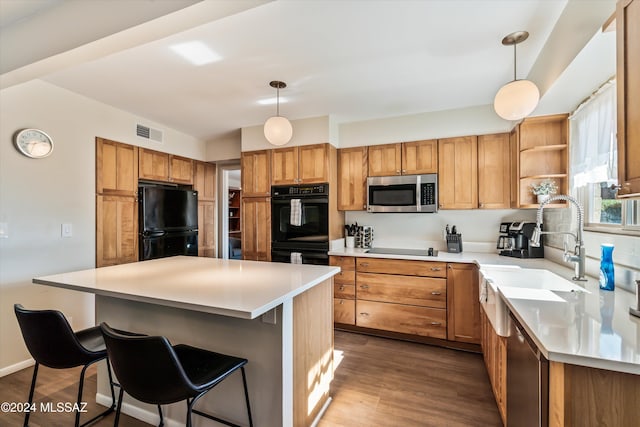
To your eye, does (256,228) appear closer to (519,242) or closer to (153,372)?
(153,372)

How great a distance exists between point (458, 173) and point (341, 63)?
1821 mm

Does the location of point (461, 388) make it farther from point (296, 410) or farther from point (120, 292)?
point (120, 292)

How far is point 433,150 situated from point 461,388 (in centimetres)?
236

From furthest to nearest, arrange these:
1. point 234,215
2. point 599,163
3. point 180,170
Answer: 1. point 234,215
2. point 180,170
3. point 599,163

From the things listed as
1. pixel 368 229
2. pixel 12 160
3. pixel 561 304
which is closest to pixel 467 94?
pixel 368 229

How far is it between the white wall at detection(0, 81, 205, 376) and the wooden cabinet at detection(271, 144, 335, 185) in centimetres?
186

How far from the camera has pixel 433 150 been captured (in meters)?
3.34

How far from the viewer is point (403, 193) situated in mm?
3416

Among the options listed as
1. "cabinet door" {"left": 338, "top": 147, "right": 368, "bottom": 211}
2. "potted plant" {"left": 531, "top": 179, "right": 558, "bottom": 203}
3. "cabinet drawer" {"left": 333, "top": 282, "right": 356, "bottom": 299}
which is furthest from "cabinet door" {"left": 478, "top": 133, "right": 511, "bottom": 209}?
"cabinet drawer" {"left": 333, "top": 282, "right": 356, "bottom": 299}

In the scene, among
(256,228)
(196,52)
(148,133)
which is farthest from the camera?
(256,228)

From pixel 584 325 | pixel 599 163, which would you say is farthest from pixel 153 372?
pixel 599 163

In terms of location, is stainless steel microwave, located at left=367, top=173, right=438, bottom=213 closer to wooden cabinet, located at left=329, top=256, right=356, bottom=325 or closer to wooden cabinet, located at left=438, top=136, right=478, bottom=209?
wooden cabinet, located at left=438, top=136, right=478, bottom=209

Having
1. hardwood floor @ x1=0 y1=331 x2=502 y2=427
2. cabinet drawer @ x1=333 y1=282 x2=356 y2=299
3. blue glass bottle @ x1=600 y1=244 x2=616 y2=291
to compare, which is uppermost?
blue glass bottle @ x1=600 y1=244 x2=616 y2=291

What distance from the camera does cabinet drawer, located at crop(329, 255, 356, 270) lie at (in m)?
3.29
